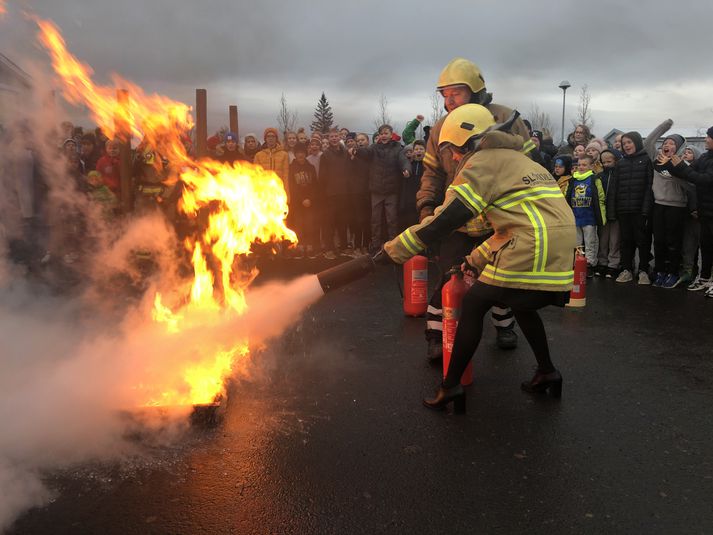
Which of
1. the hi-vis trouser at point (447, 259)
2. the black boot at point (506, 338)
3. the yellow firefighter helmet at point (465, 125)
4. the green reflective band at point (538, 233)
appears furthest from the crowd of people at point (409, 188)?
the green reflective band at point (538, 233)

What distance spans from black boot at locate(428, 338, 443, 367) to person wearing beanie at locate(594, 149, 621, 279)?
16.8ft

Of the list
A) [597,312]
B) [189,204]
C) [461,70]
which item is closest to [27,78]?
[189,204]

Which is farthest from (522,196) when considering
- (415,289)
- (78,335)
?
(78,335)

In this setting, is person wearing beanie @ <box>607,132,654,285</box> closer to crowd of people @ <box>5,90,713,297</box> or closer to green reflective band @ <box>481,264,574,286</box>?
crowd of people @ <box>5,90,713,297</box>

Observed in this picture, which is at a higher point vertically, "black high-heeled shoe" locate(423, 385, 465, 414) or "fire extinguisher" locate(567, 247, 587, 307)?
"fire extinguisher" locate(567, 247, 587, 307)

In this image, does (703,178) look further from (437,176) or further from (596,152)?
(437,176)

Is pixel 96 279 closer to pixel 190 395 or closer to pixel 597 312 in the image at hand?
pixel 190 395

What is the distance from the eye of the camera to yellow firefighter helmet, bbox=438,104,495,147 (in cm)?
369

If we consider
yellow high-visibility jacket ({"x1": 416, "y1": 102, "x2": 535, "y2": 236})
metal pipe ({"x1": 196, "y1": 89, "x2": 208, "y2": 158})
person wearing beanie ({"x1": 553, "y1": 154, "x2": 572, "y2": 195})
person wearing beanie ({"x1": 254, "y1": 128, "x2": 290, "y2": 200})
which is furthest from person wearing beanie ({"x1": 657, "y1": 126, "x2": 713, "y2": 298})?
metal pipe ({"x1": 196, "y1": 89, "x2": 208, "y2": 158})

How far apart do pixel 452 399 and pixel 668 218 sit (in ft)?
19.2

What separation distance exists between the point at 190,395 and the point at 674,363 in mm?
3930

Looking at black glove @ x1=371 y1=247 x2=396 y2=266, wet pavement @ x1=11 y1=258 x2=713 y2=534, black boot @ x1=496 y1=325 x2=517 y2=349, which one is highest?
black glove @ x1=371 y1=247 x2=396 y2=266

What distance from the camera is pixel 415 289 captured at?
6.19 m

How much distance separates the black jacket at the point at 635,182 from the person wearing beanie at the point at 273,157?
5572 mm
